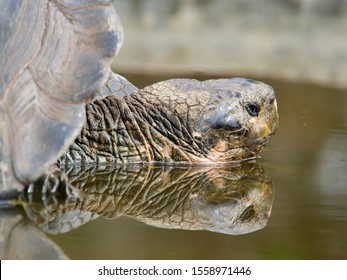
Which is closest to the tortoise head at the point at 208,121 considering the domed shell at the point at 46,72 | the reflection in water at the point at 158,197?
the reflection in water at the point at 158,197

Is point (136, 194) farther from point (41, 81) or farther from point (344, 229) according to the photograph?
point (344, 229)

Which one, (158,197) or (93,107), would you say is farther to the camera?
(93,107)

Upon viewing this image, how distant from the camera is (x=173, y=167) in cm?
570

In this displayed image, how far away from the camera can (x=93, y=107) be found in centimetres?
562

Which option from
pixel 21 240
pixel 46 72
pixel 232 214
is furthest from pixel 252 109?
pixel 21 240

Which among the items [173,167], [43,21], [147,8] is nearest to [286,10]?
[147,8]

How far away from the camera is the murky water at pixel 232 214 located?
156 inches

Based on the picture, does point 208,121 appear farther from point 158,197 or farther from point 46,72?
point 46,72

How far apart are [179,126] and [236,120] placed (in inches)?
14.5

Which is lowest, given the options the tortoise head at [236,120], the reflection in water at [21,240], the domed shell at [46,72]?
the tortoise head at [236,120]

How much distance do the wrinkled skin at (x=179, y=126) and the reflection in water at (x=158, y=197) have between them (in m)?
0.11

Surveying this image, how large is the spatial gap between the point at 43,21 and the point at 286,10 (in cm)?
1075

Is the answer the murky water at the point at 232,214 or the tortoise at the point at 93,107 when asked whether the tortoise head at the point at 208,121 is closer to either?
the tortoise at the point at 93,107

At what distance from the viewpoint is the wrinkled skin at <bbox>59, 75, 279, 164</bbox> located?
5629mm
